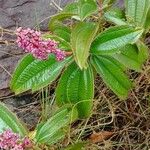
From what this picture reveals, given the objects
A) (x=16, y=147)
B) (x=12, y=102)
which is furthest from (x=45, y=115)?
(x=16, y=147)

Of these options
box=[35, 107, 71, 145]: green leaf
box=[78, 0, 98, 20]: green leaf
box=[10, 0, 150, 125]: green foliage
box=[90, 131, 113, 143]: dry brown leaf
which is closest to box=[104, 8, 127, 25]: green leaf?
box=[10, 0, 150, 125]: green foliage

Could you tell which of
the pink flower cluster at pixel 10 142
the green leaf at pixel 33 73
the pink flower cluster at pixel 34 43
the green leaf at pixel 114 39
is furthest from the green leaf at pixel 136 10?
the pink flower cluster at pixel 10 142

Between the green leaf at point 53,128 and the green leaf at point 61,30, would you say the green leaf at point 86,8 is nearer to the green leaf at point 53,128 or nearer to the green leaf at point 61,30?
the green leaf at point 61,30

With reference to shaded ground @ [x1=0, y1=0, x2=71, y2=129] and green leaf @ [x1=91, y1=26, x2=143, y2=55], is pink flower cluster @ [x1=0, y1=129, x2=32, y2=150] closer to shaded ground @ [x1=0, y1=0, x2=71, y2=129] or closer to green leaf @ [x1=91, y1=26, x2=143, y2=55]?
green leaf @ [x1=91, y1=26, x2=143, y2=55]

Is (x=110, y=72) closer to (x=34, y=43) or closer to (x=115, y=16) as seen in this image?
(x=115, y=16)

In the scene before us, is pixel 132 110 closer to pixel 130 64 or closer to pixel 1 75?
pixel 130 64

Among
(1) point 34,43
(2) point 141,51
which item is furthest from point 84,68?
(1) point 34,43
